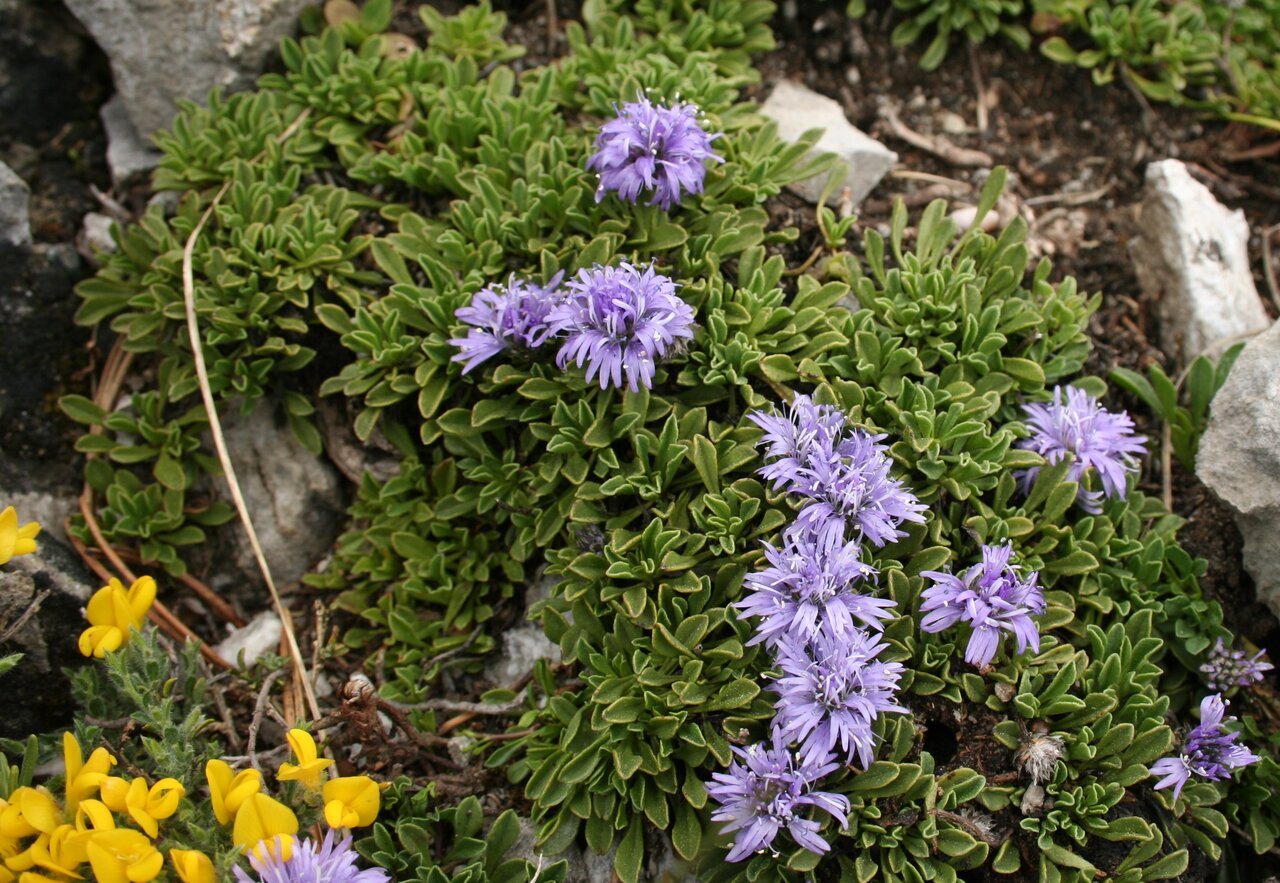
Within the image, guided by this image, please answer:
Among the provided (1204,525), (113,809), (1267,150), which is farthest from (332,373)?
(1267,150)

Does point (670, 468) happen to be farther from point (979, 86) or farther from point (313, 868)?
point (979, 86)

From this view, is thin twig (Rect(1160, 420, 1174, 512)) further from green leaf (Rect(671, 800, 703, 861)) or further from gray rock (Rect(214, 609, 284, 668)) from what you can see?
gray rock (Rect(214, 609, 284, 668))

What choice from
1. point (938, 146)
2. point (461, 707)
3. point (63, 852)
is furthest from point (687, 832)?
point (938, 146)

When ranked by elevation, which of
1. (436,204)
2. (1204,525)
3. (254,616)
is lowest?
(254,616)

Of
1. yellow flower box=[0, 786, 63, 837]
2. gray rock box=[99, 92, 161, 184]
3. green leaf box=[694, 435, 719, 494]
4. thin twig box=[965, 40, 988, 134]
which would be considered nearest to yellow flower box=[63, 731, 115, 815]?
yellow flower box=[0, 786, 63, 837]

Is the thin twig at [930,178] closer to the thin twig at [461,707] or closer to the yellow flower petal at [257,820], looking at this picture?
the thin twig at [461,707]

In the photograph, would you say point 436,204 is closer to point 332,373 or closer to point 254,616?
point 332,373

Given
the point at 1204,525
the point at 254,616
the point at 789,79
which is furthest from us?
the point at 789,79
